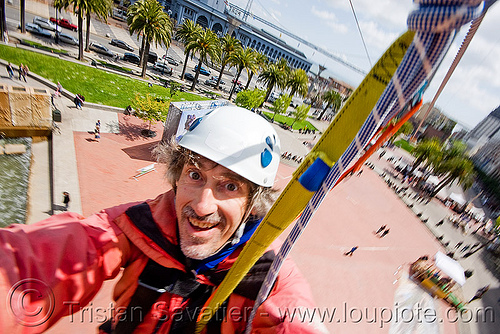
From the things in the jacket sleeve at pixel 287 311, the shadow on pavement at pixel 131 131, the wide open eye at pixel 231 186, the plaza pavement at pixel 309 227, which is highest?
the wide open eye at pixel 231 186

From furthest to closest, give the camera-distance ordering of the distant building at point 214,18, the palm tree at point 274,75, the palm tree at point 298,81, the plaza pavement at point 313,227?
the distant building at point 214,18 < the palm tree at point 298,81 < the palm tree at point 274,75 < the plaza pavement at point 313,227

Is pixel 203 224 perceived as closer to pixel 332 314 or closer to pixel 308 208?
pixel 308 208

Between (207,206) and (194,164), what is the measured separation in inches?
18.8

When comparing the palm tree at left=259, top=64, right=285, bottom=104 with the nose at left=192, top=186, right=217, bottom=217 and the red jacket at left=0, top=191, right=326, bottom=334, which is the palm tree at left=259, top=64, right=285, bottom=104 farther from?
the nose at left=192, top=186, right=217, bottom=217

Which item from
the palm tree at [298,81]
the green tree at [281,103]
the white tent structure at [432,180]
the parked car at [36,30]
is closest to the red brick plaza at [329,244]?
the white tent structure at [432,180]

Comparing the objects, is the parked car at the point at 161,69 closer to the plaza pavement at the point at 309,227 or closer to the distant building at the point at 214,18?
the plaza pavement at the point at 309,227

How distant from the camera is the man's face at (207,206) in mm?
2123

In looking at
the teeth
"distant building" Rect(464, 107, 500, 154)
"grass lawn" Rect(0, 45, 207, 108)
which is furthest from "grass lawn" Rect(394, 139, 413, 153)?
the teeth

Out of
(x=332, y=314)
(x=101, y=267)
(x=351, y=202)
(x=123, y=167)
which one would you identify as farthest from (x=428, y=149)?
(x=101, y=267)

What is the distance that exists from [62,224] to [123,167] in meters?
12.6

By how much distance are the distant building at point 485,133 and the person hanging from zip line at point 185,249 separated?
231ft

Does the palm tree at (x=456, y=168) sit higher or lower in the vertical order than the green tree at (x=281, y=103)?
higher

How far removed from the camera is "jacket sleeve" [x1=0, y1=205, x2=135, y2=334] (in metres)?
1.60

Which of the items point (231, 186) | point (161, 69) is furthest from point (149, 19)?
point (231, 186)
